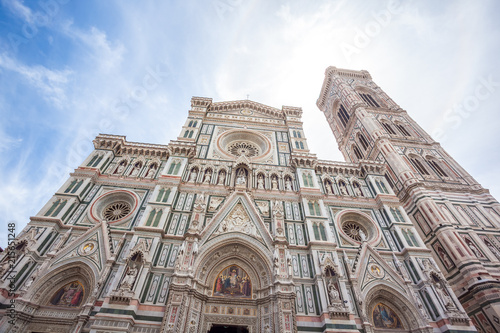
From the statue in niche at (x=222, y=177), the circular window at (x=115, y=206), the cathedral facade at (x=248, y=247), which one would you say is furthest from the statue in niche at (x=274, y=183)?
the circular window at (x=115, y=206)

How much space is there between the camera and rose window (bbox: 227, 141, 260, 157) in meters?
20.6

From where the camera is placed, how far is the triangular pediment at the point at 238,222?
13.6 m

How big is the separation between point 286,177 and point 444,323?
36.0 ft

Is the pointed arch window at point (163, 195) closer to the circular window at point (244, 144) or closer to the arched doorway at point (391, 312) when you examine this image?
the circular window at point (244, 144)

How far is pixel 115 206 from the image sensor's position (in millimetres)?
15508

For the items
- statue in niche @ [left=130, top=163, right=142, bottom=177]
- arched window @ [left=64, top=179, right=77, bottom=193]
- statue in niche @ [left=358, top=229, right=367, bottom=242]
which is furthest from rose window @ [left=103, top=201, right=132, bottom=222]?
statue in niche @ [left=358, top=229, right=367, bottom=242]

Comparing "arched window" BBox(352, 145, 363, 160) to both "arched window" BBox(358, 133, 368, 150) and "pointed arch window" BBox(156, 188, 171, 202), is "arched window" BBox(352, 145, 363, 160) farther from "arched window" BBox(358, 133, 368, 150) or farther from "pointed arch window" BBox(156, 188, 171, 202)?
"pointed arch window" BBox(156, 188, 171, 202)

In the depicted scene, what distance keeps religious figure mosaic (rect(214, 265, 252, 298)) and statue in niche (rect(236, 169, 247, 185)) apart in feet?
17.8

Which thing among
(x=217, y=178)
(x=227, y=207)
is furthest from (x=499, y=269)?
(x=217, y=178)

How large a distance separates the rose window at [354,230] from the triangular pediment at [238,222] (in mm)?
5445

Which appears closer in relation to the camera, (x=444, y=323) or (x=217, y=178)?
(x=444, y=323)

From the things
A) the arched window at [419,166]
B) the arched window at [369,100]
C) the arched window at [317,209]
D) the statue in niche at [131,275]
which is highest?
the arched window at [369,100]

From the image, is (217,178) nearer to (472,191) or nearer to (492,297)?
(492,297)

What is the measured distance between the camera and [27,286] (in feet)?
35.2
